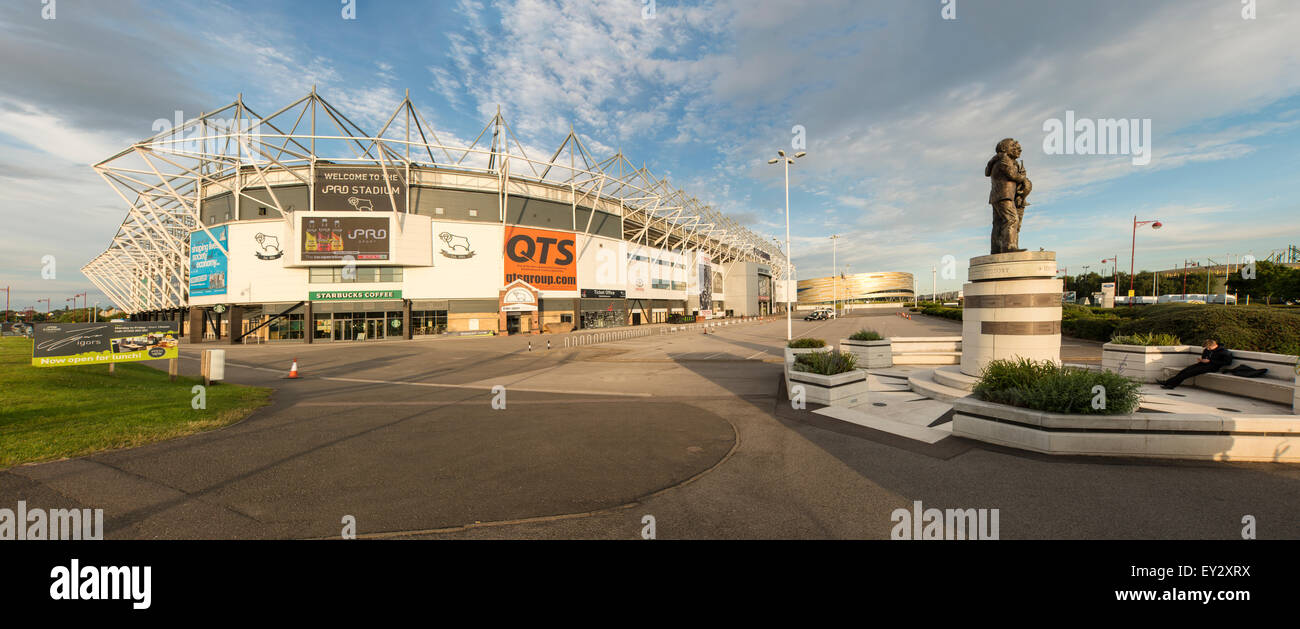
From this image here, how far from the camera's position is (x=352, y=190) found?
39.9 meters

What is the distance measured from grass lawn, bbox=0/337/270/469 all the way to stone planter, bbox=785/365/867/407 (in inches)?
515

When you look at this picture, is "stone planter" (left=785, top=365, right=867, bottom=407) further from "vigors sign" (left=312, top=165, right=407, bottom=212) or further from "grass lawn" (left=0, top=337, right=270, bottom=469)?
"vigors sign" (left=312, top=165, right=407, bottom=212)

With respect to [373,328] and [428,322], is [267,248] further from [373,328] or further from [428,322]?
[428,322]

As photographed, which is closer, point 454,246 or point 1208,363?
point 1208,363

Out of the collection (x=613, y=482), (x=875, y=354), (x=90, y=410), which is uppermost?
(x=875, y=354)

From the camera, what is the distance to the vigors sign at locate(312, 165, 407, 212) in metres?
39.8

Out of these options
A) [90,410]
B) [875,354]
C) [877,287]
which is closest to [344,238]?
[90,410]

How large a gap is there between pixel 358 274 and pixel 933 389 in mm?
46663

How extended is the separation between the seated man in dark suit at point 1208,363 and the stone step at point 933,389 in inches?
192

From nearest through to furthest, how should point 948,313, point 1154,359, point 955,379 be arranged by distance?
point 955,379 < point 1154,359 < point 948,313

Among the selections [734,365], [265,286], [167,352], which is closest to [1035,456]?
[734,365]

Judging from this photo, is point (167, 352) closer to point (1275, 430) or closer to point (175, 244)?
point (1275, 430)

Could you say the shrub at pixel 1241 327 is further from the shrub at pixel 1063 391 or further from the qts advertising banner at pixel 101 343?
the qts advertising banner at pixel 101 343

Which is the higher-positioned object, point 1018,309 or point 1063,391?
point 1018,309
